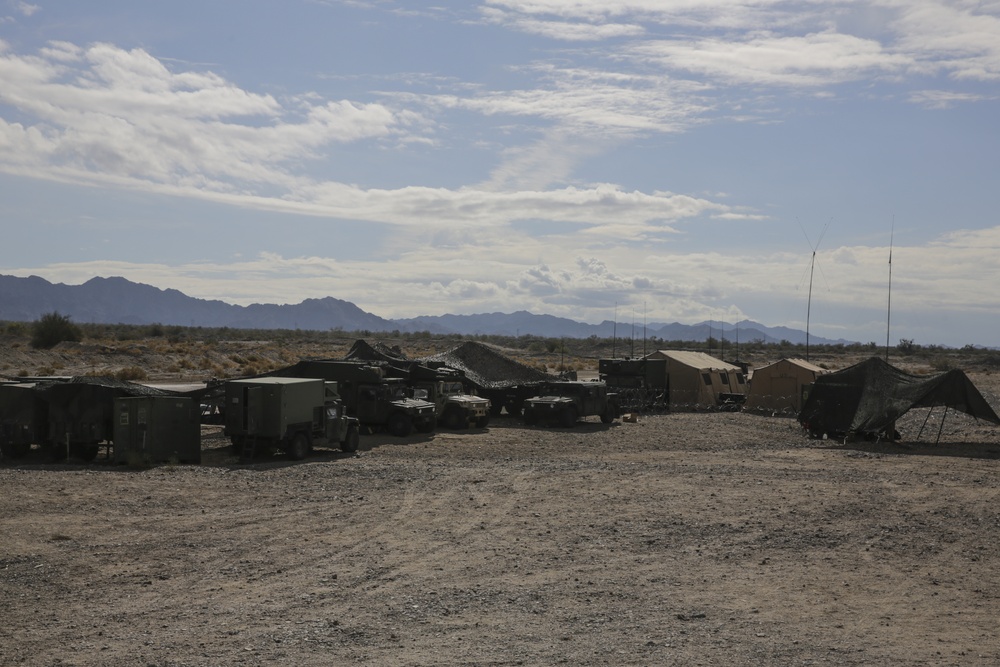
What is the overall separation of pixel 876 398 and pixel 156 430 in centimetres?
2060

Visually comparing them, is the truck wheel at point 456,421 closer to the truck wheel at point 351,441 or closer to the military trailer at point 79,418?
the truck wheel at point 351,441

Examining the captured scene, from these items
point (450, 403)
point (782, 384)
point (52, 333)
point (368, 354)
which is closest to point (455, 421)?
point (450, 403)

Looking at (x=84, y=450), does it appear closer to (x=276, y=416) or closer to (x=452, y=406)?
(x=276, y=416)

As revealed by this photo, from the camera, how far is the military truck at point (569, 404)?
34.8 metres

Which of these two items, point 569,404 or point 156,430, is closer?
point 156,430

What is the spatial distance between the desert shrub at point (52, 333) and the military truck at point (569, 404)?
148 feet

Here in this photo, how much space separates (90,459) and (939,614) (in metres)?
18.4

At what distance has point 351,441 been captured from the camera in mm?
26062

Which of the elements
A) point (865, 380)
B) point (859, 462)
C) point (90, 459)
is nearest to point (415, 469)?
point (90, 459)

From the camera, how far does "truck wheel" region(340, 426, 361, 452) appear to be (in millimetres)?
25969

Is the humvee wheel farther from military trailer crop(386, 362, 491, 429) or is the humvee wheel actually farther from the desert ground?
the desert ground

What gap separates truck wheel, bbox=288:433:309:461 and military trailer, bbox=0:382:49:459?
5.51m

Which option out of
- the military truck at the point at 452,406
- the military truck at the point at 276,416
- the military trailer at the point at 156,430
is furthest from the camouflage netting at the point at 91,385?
the military truck at the point at 452,406

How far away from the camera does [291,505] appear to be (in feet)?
57.8
